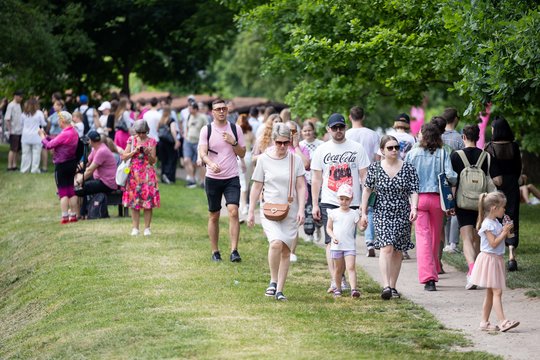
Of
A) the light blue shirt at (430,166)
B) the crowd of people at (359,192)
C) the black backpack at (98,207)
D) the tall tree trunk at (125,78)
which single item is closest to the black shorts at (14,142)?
the black backpack at (98,207)

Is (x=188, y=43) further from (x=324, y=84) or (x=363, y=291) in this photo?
(x=363, y=291)

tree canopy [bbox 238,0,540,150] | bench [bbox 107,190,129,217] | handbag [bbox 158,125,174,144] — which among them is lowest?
bench [bbox 107,190,129,217]

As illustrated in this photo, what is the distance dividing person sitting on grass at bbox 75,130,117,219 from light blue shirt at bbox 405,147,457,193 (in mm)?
7112

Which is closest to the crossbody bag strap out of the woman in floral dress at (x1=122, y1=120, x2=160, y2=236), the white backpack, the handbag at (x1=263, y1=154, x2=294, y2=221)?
the handbag at (x1=263, y1=154, x2=294, y2=221)

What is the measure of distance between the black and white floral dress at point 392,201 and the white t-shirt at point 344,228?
378 millimetres

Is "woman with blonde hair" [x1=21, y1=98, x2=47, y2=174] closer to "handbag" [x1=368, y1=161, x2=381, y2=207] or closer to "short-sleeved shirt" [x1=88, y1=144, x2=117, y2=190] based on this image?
"short-sleeved shirt" [x1=88, y1=144, x2=117, y2=190]

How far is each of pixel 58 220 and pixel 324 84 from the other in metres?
5.83

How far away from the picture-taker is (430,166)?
13586 millimetres

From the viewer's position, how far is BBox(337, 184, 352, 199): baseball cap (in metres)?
12.4

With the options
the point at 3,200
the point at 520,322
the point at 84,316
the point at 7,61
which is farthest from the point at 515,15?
the point at 7,61

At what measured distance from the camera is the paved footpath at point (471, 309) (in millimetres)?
10117

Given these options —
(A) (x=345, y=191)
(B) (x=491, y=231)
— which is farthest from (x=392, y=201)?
(B) (x=491, y=231)

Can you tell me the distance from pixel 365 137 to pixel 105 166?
535cm

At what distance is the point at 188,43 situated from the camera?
127 feet
